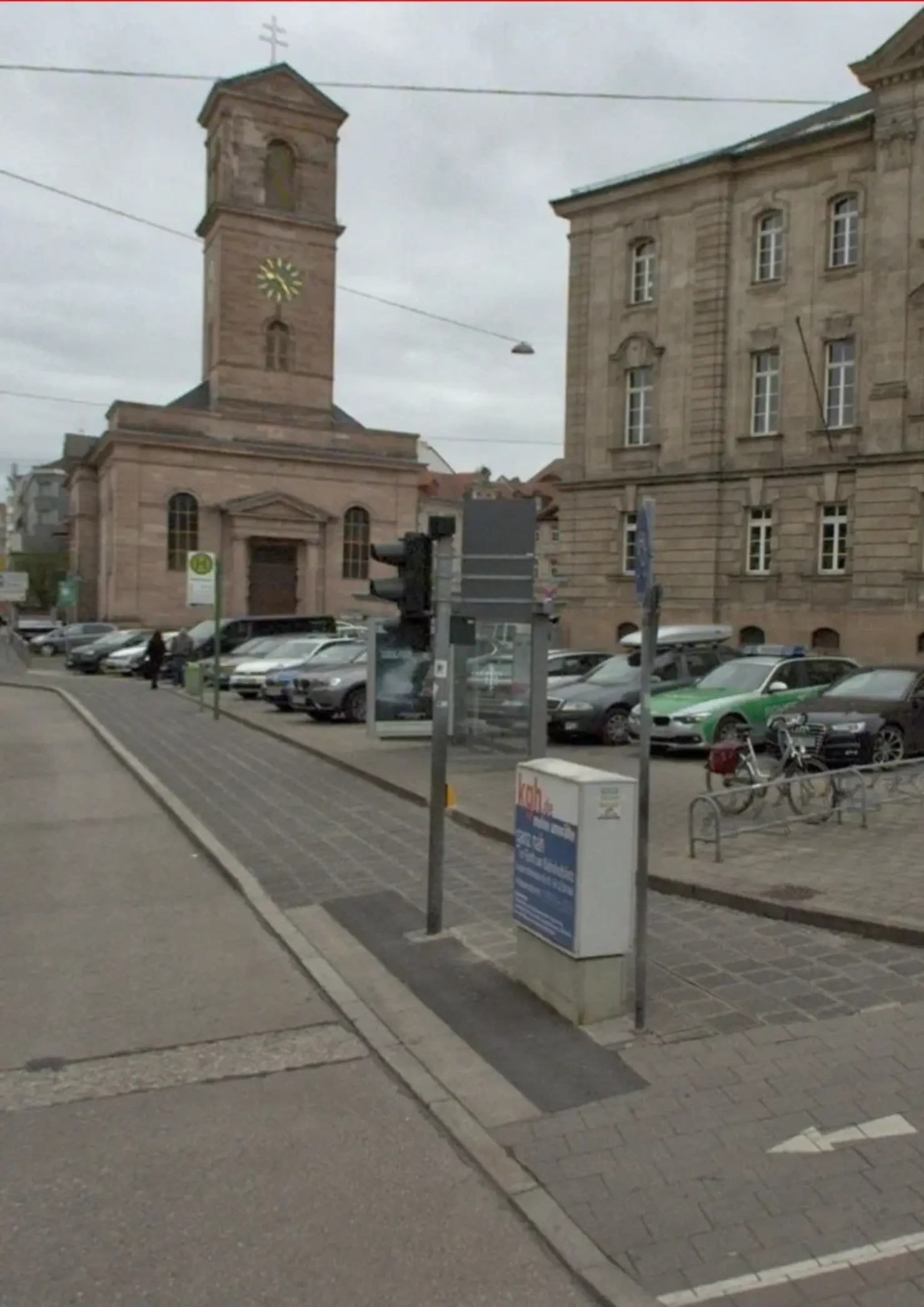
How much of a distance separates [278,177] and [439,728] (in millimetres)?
59236

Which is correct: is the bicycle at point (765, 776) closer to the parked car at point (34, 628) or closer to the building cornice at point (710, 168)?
the building cornice at point (710, 168)

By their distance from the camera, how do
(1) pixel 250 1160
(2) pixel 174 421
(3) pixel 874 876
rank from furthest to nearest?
1. (2) pixel 174 421
2. (3) pixel 874 876
3. (1) pixel 250 1160

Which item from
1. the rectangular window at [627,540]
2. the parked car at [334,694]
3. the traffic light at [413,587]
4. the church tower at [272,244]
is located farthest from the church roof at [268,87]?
the traffic light at [413,587]

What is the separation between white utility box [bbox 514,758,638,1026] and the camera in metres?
5.85

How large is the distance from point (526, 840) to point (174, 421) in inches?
2129

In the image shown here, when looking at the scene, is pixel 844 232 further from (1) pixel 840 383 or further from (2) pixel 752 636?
(2) pixel 752 636

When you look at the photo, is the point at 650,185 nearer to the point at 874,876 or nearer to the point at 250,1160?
the point at 874,876

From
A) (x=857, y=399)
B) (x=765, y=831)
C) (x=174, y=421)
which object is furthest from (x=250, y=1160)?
(x=174, y=421)

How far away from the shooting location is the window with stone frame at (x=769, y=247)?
114 feet

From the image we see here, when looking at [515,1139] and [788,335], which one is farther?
[788,335]

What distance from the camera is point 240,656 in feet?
99.1

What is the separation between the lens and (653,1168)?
14.3 ft

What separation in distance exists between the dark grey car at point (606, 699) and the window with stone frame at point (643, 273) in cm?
2099

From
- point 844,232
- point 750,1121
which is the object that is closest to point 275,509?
point 844,232
